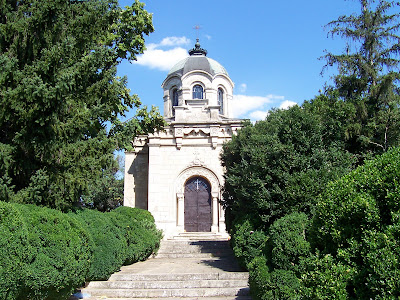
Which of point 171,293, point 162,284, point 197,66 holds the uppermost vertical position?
point 197,66

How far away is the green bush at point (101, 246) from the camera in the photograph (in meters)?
9.98

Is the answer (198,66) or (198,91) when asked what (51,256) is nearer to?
(198,91)

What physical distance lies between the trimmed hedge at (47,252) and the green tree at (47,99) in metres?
0.97

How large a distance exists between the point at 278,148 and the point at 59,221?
543cm

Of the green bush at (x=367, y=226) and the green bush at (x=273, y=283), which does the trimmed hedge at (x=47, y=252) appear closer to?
the green bush at (x=273, y=283)

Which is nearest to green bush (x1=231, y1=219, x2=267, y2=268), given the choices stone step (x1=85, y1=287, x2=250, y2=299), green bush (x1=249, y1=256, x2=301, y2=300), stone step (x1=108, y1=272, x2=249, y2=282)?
stone step (x1=108, y1=272, x2=249, y2=282)

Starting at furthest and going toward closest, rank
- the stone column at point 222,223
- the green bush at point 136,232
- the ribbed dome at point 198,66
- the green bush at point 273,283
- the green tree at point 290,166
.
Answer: the ribbed dome at point 198,66 → the stone column at point 222,223 → the green bush at point 136,232 → the green tree at point 290,166 → the green bush at point 273,283

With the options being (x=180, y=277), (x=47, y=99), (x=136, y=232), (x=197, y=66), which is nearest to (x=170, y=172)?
(x=136, y=232)

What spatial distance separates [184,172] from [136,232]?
6994 millimetres

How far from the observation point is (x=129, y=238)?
43.0ft

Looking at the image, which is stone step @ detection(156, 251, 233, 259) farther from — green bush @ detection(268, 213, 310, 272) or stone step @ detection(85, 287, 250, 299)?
green bush @ detection(268, 213, 310, 272)

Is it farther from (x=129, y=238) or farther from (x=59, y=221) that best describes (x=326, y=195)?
(x=129, y=238)

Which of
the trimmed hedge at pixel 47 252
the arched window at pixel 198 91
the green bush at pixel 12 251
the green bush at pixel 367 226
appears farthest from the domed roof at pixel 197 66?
the green bush at pixel 367 226

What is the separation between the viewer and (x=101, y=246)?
10.3 m
